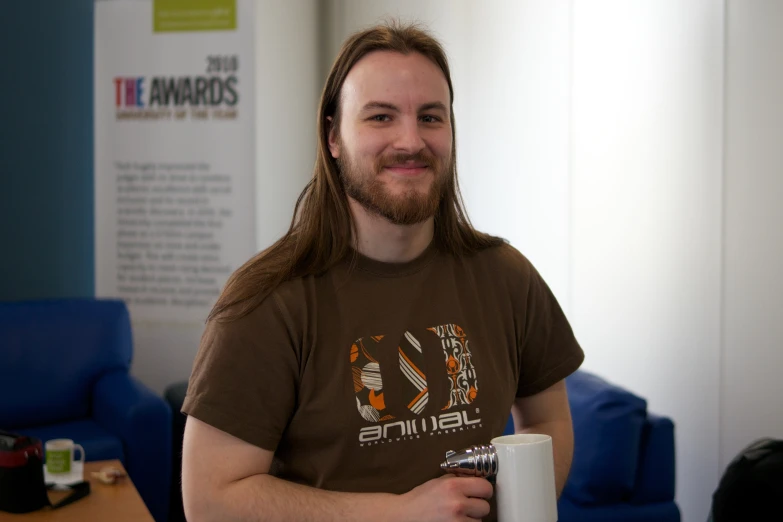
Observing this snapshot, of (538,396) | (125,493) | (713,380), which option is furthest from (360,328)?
(713,380)

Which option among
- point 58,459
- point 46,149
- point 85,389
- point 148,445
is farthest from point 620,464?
point 46,149

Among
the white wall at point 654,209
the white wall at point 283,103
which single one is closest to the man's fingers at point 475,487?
the white wall at point 654,209

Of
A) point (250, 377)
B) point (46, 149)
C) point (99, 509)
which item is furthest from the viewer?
point (46, 149)

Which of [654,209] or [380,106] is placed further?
[654,209]

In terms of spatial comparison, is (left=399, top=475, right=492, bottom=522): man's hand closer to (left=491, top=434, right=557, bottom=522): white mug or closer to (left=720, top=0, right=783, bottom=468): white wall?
(left=491, top=434, right=557, bottom=522): white mug

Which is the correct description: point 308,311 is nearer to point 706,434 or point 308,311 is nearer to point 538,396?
point 538,396

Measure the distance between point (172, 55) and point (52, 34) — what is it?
84cm

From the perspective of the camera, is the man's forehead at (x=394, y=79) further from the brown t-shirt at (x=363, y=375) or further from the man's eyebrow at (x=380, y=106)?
the brown t-shirt at (x=363, y=375)

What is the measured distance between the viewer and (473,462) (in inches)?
50.1

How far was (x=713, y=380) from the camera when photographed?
2588 mm

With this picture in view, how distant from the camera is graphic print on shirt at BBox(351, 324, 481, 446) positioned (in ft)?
4.50

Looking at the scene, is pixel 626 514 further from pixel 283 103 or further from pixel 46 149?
pixel 46 149

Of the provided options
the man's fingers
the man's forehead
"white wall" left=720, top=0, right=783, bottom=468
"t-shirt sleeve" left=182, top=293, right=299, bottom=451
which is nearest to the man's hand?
the man's fingers

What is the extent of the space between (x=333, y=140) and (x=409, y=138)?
8.2 inches
